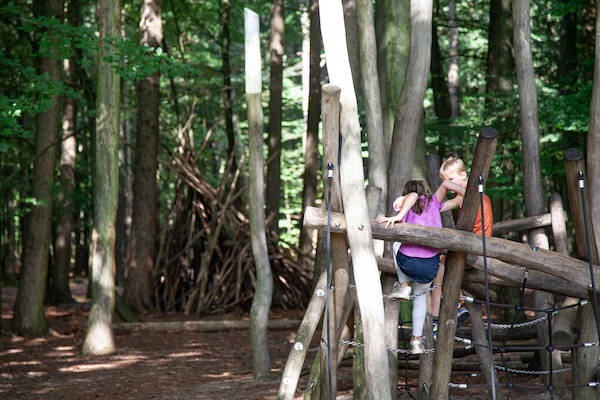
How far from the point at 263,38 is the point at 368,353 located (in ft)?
80.5

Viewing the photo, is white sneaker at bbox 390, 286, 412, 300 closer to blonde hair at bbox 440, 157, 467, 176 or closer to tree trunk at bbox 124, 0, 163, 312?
blonde hair at bbox 440, 157, 467, 176

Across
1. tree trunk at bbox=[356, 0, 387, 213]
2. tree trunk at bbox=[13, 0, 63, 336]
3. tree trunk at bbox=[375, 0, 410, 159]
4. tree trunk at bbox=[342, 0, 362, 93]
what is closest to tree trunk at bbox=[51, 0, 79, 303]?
tree trunk at bbox=[13, 0, 63, 336]

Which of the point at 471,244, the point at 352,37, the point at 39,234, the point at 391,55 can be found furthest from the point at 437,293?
the point at 39,234

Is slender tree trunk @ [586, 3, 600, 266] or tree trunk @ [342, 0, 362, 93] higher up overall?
tree trunk @ [342, 0, 362, 93]

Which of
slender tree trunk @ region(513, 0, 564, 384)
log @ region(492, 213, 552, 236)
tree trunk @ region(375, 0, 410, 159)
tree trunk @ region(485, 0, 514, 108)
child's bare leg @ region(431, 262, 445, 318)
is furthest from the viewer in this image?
tree trunk @ region(485, 0, 514, 108)

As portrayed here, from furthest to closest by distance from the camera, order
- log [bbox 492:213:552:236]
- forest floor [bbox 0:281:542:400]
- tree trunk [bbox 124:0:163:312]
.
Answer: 1. tree trunk [bbox 124:0:163:312]
2. forest floor [bbox 0:281:542:400]
3. log [bbox 492:213:552:236]

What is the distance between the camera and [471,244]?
14.8ft

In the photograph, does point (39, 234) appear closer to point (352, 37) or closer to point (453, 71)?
point (352, 37)

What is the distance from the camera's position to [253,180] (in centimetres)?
733

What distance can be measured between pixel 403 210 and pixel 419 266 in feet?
1.35

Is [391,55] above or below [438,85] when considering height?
below

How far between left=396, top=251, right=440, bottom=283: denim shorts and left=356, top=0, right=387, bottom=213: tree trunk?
822mm

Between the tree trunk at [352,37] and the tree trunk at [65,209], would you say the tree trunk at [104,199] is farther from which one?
the tree trunk at [65,209]

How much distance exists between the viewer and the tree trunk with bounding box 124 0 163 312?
1245 centimetres
